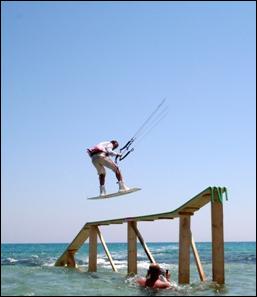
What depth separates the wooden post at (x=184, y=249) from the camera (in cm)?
1428

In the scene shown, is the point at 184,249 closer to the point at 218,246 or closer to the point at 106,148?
the point at 218,246

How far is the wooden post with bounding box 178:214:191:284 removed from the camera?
14.3m

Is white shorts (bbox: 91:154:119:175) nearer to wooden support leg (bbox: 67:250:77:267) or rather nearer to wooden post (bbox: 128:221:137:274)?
wooden post (bbox: 128:221:137:274)

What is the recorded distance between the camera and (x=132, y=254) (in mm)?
18109

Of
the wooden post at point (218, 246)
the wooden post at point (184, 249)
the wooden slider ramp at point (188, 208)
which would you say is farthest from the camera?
the wooden post at point (184, 249)

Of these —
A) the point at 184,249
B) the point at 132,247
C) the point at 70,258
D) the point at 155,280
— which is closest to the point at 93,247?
the point at 70,258

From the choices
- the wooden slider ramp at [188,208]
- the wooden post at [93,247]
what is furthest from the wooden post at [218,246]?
the wooden post at [93,247]

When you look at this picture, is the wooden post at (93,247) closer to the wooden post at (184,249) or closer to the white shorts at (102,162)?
the white shorts at (102,162)

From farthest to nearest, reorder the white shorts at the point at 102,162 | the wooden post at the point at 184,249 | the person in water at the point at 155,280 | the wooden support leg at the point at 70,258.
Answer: the wooden support leg at the point at 70,258 → the white shorts at the point at 102,162 → the wooden post at the point at 184,249 → the person in water at the point at 155,280

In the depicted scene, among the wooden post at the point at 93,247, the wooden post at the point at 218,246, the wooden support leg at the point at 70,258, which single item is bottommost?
the wooden support leg at the point at 70,258

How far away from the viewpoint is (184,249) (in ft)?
46.9

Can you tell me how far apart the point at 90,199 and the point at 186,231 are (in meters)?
5.52

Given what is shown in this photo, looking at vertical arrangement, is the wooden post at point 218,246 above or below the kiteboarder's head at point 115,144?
below

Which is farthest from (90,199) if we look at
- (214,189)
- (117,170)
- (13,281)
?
(214,189)
